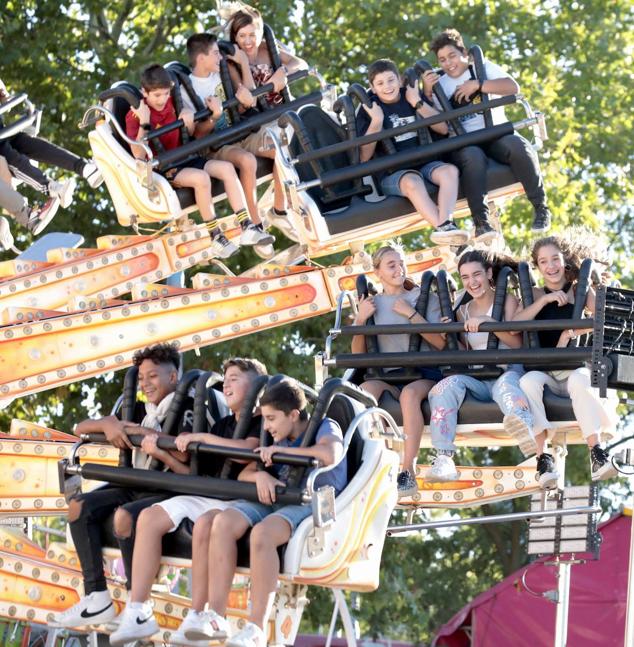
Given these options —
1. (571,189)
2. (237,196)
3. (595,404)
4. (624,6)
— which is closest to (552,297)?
(595,404)

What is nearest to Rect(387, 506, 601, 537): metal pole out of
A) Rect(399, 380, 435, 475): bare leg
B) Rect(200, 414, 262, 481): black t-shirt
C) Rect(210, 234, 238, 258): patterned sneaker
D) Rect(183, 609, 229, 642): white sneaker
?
Rect(399, 380, 435, 475): bare leg

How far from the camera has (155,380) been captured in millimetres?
7027

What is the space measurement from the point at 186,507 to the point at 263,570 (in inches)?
22.0

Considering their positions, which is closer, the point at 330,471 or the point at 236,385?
the point at 330,471

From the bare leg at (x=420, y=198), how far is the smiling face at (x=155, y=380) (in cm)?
214

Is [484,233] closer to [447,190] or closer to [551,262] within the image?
[447,190]

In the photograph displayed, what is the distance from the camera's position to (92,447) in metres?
8.98

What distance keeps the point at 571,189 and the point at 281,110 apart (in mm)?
5950

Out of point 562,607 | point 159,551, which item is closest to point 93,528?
point 159,551

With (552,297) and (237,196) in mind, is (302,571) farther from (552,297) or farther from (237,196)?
(237,196)

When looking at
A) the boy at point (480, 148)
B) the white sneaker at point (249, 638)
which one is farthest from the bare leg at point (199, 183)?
the white sneaker at point (249, 638)

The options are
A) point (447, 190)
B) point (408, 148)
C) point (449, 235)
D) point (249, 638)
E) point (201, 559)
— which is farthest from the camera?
point (408, 148)

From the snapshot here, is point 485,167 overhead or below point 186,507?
overhead

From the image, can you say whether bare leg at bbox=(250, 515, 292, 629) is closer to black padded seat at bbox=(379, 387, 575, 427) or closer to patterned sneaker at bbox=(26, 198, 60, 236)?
black padded seat at bbox=(379, 387, 575, 427)
